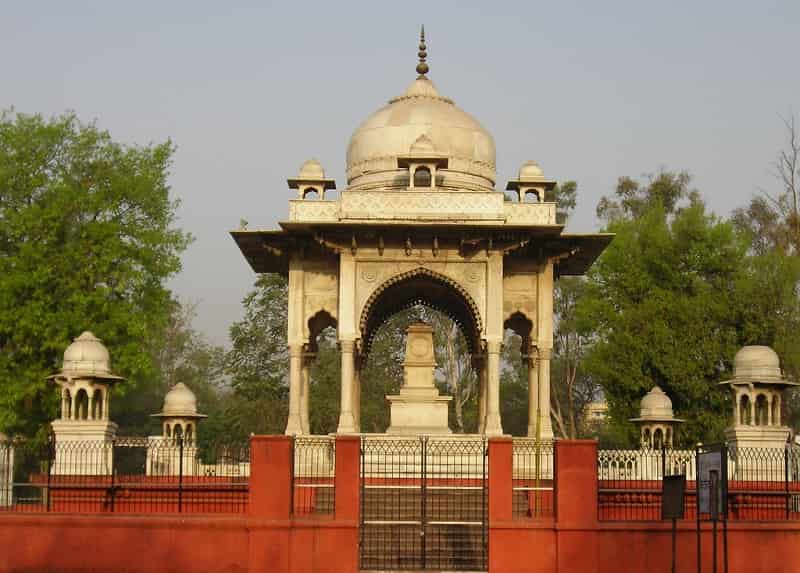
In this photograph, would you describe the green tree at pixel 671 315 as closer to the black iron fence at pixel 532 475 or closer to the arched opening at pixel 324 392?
the arched opening at pixel 324 392

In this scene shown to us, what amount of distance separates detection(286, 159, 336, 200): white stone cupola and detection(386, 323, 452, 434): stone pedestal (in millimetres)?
3705

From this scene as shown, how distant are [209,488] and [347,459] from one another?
3078 mm

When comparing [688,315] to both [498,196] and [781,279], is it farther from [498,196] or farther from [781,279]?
[498,196]

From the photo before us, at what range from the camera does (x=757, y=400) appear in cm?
2225

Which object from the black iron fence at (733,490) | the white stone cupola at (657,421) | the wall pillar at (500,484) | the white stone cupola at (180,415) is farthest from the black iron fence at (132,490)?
the white stone cupola at (657,421)

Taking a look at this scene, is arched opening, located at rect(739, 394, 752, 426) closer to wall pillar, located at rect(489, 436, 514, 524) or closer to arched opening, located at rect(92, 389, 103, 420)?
wall pillar, located at rect(489, 436, 514, 524)

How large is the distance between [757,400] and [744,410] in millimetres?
426

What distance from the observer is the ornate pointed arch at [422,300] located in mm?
23922

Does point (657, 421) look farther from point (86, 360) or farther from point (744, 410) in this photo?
point (86, 360)

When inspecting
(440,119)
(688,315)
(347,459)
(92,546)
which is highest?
(440,119)

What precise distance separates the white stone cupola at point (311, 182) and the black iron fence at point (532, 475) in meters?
6.35

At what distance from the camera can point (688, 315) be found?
34.6 metres

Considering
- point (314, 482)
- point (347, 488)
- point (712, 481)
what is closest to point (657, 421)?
point (314, 482)

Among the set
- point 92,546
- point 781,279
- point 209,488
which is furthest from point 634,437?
point 92,546
